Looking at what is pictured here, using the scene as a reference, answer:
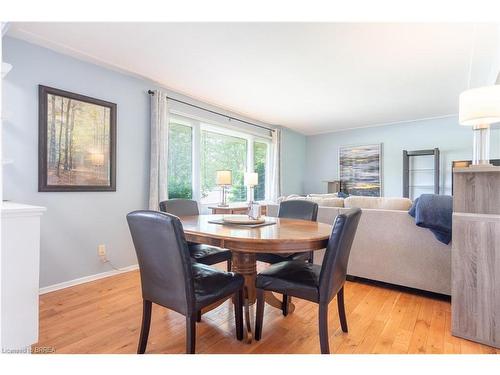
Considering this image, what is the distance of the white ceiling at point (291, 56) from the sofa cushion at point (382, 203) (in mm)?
1389

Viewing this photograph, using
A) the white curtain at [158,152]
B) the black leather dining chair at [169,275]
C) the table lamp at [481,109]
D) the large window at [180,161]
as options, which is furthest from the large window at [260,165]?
the black leather dining chair at [169,275]

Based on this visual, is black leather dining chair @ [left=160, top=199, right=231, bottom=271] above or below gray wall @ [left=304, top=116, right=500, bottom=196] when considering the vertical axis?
below

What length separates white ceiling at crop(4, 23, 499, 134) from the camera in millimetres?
2189

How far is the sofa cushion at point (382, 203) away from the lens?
8.66ft

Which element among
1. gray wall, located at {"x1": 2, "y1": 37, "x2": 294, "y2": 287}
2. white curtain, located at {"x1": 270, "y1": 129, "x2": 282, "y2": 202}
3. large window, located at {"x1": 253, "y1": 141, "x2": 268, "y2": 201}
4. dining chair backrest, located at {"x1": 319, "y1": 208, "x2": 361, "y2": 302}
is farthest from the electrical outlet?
white curtain, located at {"x1": 270, "y1": 129, "x2": 282, "y2": 202}

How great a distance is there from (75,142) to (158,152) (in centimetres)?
84

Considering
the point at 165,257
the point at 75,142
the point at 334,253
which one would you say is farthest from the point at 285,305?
the point at 75,142

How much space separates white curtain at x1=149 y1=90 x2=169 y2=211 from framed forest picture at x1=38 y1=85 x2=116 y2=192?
42 cm

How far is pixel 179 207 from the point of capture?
2.56 metres

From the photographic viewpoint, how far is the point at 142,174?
3.23 m

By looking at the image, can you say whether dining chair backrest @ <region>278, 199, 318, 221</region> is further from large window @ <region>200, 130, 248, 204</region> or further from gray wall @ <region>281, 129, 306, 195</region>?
gray wall @ <region>281, 129, 306, 195</region>

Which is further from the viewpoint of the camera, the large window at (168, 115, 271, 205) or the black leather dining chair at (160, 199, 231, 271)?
the large window at (168, 115, 271, 205)
